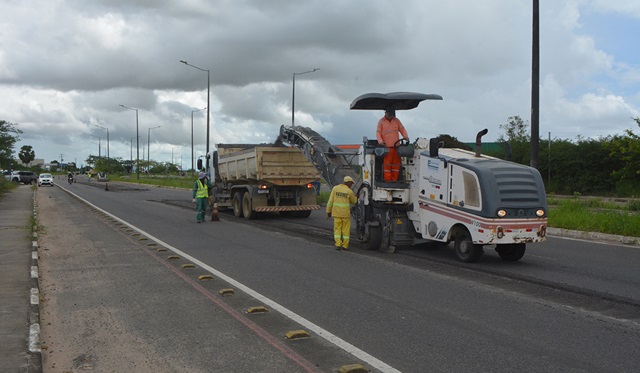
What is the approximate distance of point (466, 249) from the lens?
1093cm

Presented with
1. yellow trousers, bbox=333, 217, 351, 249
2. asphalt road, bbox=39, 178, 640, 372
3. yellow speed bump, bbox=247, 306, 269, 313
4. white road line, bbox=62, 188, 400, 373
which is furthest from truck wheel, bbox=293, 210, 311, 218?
yellow speed bump, bbox=247, 306, 269, 313

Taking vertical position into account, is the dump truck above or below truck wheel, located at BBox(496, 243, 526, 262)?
above

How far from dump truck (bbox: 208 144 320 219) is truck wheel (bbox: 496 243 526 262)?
9.02 m

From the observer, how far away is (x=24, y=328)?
6.41 m

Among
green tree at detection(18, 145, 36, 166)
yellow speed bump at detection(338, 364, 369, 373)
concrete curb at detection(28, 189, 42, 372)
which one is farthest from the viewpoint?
green tree at detection(18, 145, 36, 166)

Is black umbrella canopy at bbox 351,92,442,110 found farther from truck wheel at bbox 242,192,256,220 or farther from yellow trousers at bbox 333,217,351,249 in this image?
truck wheel at bbox 242,192,256,220

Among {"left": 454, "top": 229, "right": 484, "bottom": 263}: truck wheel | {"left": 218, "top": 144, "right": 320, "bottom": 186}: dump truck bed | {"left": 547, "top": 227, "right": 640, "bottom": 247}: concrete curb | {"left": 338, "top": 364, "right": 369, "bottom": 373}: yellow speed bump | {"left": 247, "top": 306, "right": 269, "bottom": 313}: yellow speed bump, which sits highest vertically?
{"left": 218, "top": 144, "right": 320, "bottom": 186}: dump truck bed

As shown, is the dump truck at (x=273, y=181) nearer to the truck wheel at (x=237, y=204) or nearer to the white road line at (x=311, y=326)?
the truck wheel at (x=237, y=204)

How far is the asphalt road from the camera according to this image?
18.7ft

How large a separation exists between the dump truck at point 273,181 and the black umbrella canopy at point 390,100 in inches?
247

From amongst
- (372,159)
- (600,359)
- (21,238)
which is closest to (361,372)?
(600,359)

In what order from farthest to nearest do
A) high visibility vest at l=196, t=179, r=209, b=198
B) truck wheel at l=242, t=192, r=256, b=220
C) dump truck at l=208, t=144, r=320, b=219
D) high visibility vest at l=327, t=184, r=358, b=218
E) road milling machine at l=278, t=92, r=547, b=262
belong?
truck wheel at l=242, t=192, r=256, b=220, dump truck at l=208, t=144, r=320, b=219, high visibility vest at l=196, t=179, r=209, b=198, high visibility vest at l=327, t=184, r=358, b=218, road milling machine at l=278, t=92, r=547, b=262

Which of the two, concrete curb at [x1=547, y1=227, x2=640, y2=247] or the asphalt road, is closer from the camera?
the asphalt road

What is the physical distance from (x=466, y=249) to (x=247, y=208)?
11.0 metres
